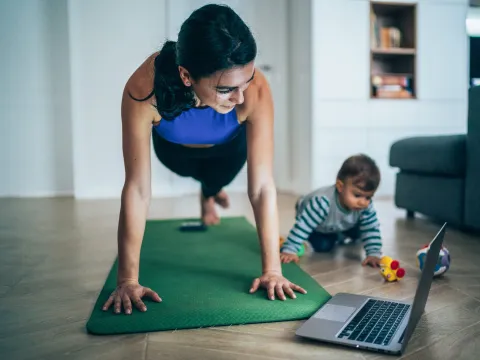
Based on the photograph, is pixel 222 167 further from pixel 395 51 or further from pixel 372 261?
pixel 395 51

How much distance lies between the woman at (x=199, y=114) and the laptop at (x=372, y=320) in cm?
14

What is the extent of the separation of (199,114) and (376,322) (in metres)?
0.69

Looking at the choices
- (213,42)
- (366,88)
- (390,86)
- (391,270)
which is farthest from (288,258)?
(390,86)

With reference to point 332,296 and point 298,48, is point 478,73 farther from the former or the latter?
point 332,296

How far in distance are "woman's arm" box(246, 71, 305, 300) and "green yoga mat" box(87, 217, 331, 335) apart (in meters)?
0.07

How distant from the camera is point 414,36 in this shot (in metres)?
3.61

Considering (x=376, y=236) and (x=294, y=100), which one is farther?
(x=294, y=100)

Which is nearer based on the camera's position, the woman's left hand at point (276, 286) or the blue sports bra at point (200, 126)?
the woman's left hand at point (276, 286)

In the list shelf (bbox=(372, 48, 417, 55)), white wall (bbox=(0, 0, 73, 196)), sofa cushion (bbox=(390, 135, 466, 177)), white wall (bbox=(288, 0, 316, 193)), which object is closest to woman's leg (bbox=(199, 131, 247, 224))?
sofa cushion (bbox=(390, 135, 466, 177))

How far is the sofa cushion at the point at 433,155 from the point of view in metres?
2.01

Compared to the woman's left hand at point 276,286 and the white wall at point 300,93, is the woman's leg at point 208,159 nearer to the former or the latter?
the woman's left hand at point 276,286

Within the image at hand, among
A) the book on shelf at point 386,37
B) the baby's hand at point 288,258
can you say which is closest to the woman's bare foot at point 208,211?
the baby's hand at point 288,258

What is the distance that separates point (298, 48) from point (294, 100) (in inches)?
15.9

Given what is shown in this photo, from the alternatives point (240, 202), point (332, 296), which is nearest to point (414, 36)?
point (240, 202)
